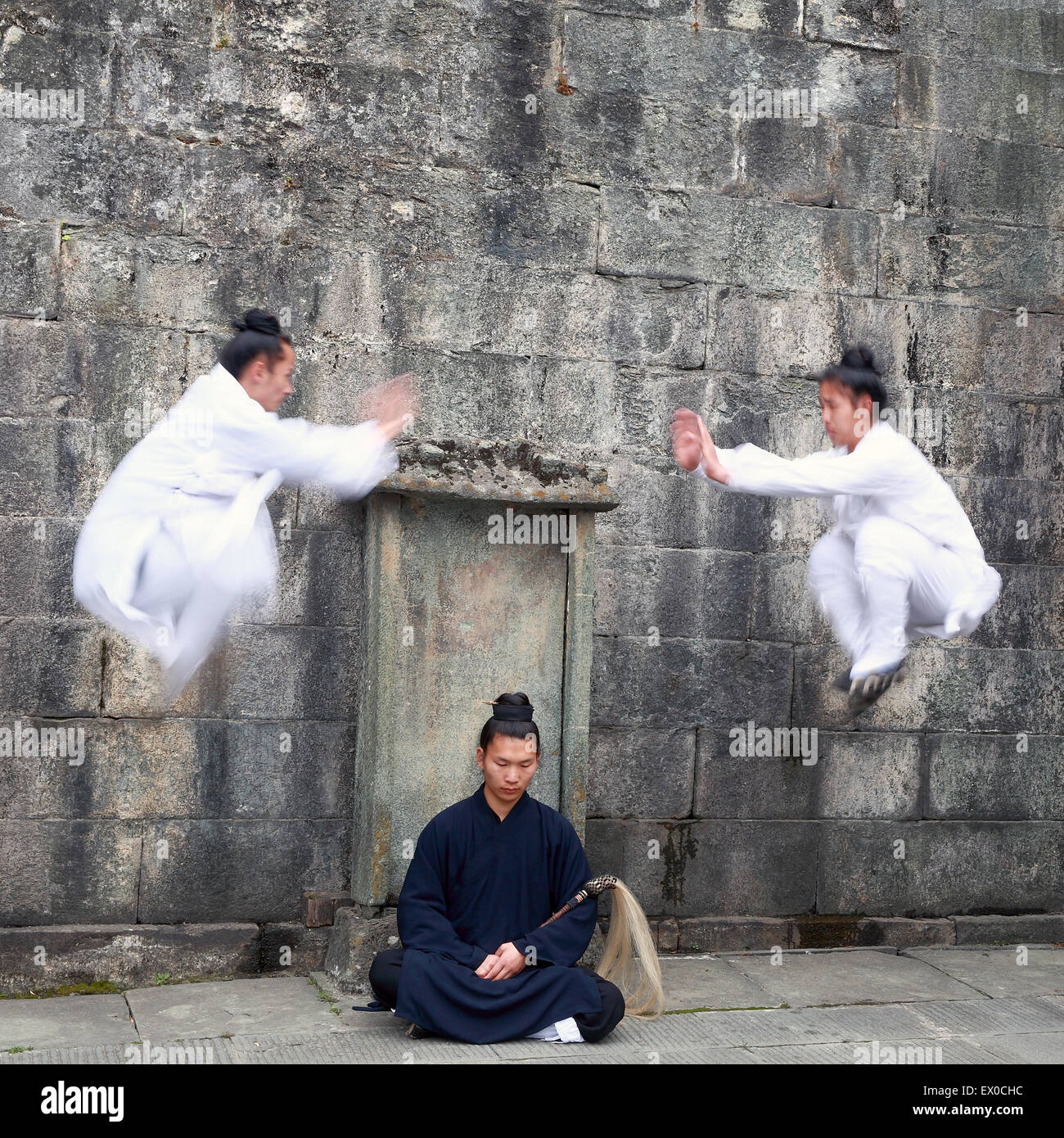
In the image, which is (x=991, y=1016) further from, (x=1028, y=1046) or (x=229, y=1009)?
(x=229, y=1009)

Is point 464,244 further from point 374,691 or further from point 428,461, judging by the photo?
point 374,691

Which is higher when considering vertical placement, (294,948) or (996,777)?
(996,777)

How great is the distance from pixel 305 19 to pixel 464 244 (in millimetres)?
1326

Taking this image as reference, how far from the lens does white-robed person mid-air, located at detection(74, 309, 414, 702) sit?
6.29m

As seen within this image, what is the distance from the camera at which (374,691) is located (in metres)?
6.37

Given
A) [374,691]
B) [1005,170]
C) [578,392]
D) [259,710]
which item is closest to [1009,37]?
[1005,170]

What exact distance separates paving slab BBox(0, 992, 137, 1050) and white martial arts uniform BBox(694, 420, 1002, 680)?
3769 millimetres

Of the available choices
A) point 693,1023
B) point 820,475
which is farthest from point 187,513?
point 693,1023

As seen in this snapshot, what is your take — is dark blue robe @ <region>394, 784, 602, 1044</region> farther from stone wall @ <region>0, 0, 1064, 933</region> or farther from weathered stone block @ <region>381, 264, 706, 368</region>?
weathered stone block @ <region>381, 264, 706, 368</region>

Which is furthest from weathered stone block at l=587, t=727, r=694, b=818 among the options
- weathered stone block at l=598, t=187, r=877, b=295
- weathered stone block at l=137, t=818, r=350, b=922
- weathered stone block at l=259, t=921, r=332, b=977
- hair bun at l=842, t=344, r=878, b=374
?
weathered stone block at l=598, t=187, r=877, b=295

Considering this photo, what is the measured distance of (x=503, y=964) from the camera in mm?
5609

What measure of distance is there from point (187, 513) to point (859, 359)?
3510 mm

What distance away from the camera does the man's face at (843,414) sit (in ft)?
22.0

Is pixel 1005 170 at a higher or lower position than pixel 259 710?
higher
